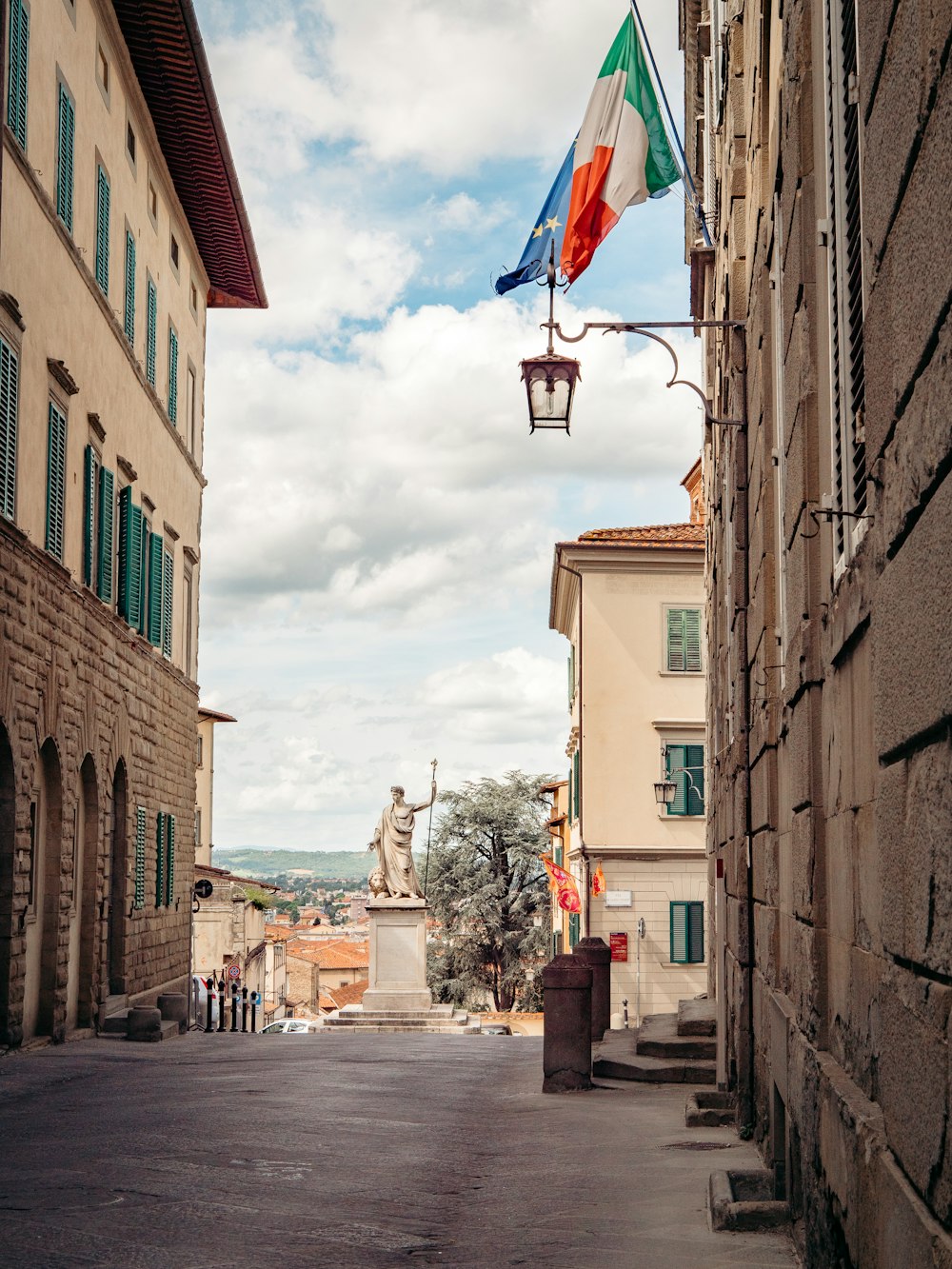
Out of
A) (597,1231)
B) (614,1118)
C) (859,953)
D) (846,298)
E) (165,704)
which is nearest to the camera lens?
(859,953)

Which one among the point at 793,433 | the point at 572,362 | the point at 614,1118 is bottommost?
the point at 614,1118

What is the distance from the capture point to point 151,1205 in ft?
23.4

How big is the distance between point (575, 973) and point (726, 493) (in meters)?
4.01

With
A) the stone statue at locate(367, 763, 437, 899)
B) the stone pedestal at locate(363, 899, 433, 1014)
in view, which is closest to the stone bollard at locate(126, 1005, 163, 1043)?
the stone pedestal at locate(363, 899, 433, 1014)

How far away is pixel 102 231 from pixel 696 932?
20533 mm

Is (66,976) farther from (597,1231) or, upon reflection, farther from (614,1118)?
(597,1231)

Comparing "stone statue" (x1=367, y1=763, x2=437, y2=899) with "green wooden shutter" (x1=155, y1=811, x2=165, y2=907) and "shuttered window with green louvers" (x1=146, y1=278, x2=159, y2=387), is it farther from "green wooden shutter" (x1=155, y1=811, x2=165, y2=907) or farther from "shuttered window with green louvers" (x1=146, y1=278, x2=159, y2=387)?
"shuttered window with green louvers" (x1=146, y1=278, x2=159, y2=387)

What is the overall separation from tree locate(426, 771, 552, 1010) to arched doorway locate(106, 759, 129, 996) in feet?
91.0

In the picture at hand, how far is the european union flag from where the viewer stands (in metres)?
12.0

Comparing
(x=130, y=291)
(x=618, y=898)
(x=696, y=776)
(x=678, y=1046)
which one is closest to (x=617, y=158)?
(x=678, y=1046)

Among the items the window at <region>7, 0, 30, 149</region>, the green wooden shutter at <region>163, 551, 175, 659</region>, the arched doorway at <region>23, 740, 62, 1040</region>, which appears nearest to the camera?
the window at <region>7, 0, 30, 149</region>

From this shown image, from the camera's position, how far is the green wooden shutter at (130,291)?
1994 cm

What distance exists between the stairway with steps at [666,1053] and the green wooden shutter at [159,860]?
26.5 feet

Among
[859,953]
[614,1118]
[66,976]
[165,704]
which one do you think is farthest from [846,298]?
[165,704]
